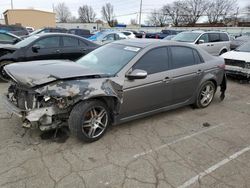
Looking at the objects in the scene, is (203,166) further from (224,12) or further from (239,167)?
(224,12)

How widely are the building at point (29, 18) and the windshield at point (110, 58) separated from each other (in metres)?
50.8

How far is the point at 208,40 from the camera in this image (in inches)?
453

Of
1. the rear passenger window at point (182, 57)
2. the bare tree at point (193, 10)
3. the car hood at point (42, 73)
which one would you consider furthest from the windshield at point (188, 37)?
the bare tree at point (193, 10)

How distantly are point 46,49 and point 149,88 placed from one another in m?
4.52

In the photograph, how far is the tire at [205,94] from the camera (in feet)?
16.7

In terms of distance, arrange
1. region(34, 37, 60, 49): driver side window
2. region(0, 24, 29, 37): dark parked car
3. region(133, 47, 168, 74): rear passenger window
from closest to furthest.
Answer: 1. region(133, 47, 168, 74): rear passenger window
2. region(34, 37, 60, 49): driver side window
3. region(0, 24, 29, 37): dark parked car

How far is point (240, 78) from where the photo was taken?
8383 millimetres

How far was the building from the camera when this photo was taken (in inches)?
1896

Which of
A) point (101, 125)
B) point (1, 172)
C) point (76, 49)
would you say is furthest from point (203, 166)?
point (76, 49)

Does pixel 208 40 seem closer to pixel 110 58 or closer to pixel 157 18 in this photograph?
pixel 110 58

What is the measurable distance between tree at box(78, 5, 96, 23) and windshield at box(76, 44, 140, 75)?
279ft

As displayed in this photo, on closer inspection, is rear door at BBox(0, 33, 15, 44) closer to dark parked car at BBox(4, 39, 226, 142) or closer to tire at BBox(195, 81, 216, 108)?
dark parked car at BBox(4, 39, 226, 142)

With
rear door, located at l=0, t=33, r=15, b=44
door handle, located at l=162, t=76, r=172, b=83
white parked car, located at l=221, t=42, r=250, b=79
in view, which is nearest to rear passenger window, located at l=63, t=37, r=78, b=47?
rear door, located at l=0, t=33, r=15, b=44

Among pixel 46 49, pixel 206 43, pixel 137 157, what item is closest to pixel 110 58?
pixel 137 157
